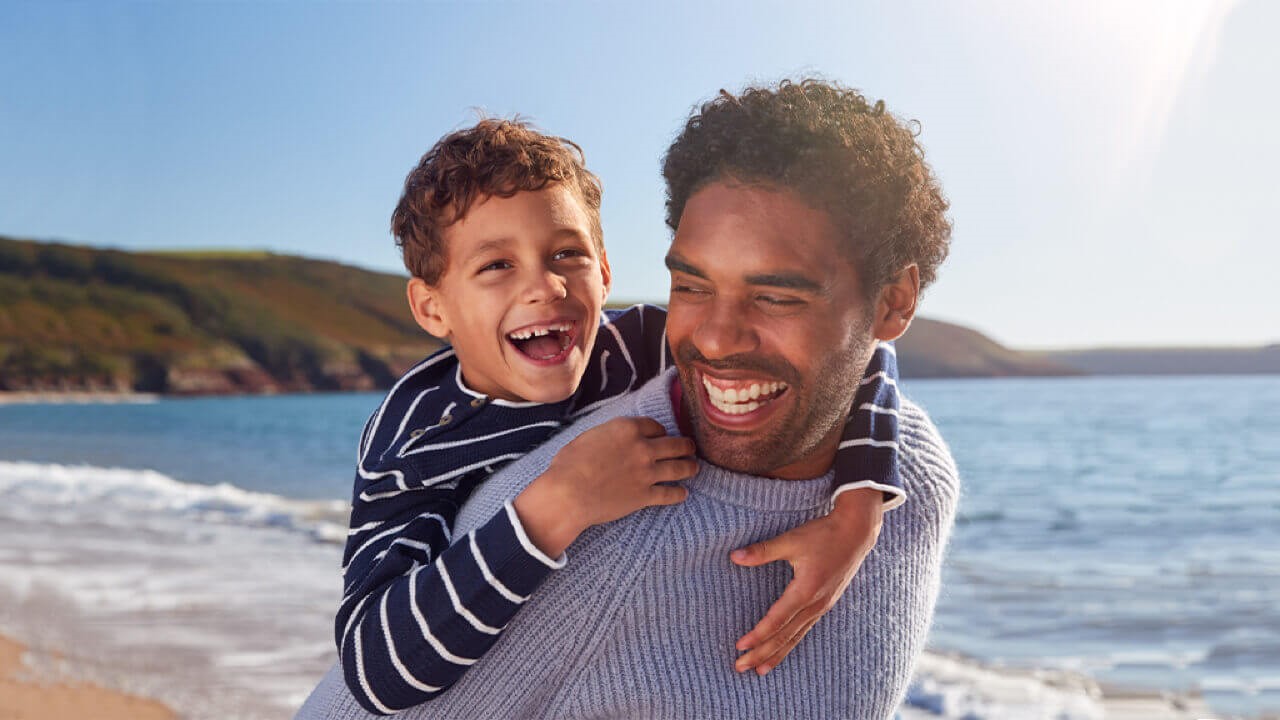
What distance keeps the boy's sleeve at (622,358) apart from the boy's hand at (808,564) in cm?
68

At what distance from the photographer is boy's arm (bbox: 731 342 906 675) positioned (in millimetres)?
1699

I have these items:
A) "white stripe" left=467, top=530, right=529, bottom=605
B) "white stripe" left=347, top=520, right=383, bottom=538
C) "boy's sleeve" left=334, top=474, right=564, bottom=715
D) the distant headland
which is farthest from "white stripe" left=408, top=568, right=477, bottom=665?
the distant headland

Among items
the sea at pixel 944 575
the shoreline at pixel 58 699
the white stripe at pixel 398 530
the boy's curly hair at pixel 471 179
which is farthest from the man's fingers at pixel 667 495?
the shoreline at pixel 58 699

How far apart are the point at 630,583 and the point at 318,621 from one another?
18.4 ft

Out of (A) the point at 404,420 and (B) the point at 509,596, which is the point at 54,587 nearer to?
(A) the point at 404,420

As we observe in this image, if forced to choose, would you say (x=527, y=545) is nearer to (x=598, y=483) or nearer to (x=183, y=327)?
(x=598, y=483)

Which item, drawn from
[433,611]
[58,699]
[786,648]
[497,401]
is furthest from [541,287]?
[58,699]

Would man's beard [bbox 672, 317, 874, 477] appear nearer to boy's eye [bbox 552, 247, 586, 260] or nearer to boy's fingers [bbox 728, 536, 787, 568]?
boy's fingers [bbox 728, 536, 787, 568]

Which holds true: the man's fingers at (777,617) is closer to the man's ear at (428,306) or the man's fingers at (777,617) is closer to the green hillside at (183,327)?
the man's ear at (428,306)

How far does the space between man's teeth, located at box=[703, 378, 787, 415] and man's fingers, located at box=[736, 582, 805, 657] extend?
310mm

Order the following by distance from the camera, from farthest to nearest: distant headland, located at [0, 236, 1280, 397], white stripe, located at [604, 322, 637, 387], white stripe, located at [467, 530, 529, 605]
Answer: distant headland, located at [0, 236, 1280, 397]
white stripe, located at [604, 322, 637, 387]
white stripe, located at [467, 530, 529, 605]

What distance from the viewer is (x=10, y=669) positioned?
5.50 meters

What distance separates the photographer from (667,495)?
66.7 inches

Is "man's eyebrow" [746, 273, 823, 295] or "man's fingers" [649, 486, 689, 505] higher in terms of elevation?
"man's eyebrow" [746, 273, 823, 295]
